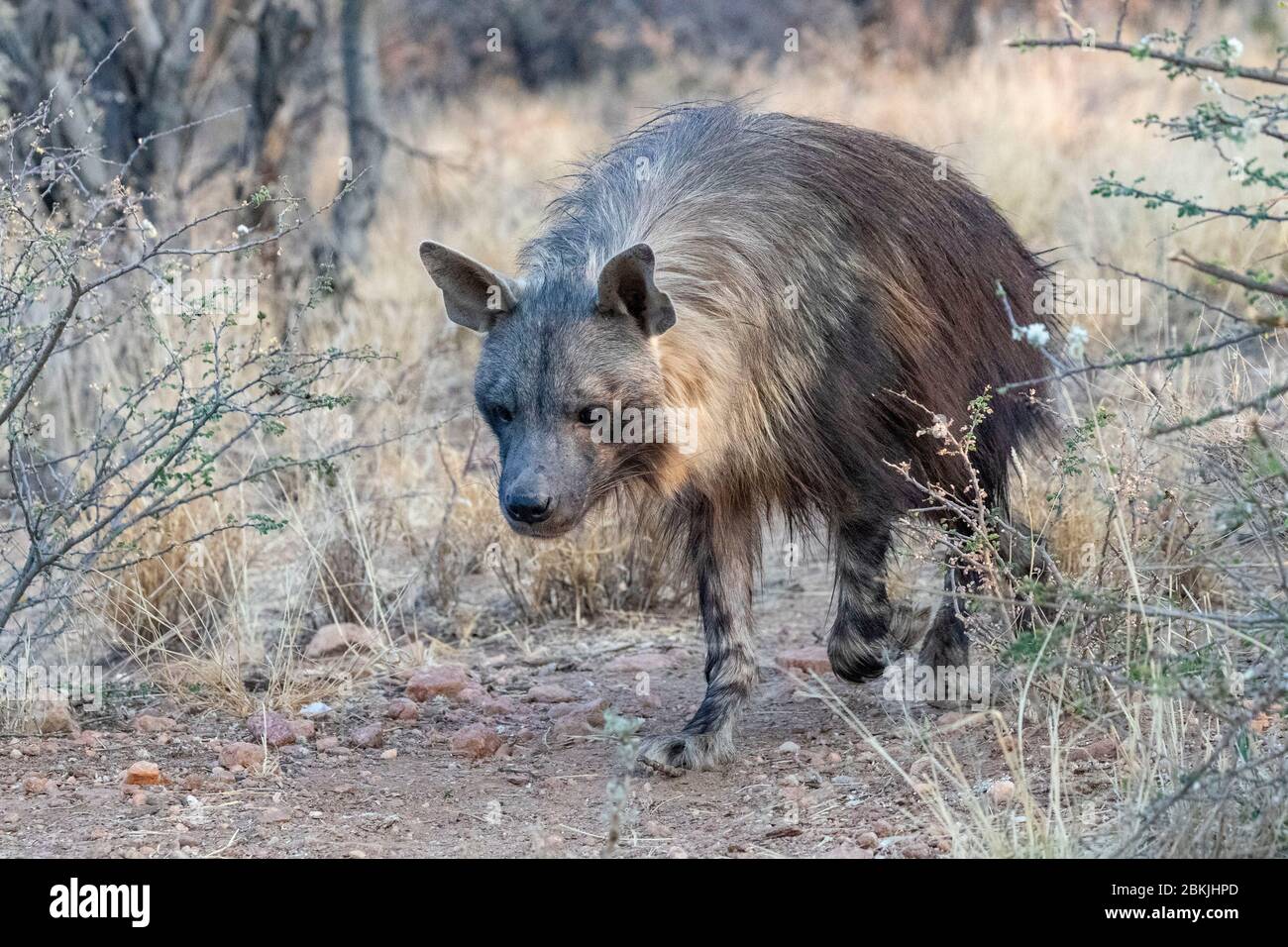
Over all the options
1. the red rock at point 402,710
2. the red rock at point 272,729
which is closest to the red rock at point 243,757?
the red rock at point 272,729

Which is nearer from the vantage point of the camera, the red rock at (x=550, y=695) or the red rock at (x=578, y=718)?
the red rock at (x=578, y=718)

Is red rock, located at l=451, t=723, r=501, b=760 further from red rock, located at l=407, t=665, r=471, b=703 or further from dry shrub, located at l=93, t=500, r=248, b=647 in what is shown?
dry shrub, located at l=93, t=500, r=248, b=647

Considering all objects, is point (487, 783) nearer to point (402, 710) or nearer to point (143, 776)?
point (402, 710)

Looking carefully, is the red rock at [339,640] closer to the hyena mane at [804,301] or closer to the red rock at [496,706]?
the red rock at [496,706]

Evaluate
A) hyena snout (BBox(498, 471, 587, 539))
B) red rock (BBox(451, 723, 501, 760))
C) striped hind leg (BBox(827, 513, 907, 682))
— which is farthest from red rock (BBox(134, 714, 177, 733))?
striped hind leg (BBox(827, 513, 907, 682))

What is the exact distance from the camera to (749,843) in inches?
160

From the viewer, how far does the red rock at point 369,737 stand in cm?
497

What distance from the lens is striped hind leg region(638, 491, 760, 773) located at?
15.7ft

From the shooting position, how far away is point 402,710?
17.2ft

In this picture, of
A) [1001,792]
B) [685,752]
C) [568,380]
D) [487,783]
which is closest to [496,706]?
[487,783]

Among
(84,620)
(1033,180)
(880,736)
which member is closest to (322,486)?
(84,620)

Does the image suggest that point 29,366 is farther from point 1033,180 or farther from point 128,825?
point 1033,180

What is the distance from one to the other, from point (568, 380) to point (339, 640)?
1.96 m
